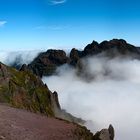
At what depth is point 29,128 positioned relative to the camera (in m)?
59.5

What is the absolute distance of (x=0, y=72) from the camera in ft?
484

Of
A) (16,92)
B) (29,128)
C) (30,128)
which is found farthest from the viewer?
(16,92)

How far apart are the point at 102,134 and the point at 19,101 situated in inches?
3260

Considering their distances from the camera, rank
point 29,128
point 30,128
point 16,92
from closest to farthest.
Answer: point 29,128 → point 30,128 → point 16,92

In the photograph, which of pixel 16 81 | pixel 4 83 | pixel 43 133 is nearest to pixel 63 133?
pixel 43 133

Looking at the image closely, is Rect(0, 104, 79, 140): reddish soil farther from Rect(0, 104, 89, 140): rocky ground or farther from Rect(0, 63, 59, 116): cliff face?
Rect(0, 63, 59, 116): cliff face

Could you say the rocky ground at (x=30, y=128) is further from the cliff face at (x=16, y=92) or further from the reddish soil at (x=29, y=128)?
the cliff face at (x=16, y=92)

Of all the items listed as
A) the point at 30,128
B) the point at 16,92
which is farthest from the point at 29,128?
the point at 16,92

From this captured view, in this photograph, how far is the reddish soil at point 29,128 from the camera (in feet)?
176

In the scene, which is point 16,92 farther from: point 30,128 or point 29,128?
point 29,128

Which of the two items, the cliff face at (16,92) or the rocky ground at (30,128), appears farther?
the cliff face at (16,92)

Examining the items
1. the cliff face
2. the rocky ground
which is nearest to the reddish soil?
the rocky ground

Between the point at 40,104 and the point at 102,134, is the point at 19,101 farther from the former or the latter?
the point at 102,134

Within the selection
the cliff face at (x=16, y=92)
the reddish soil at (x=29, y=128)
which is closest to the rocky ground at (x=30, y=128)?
the reddish soil at (x=29, y=128)
